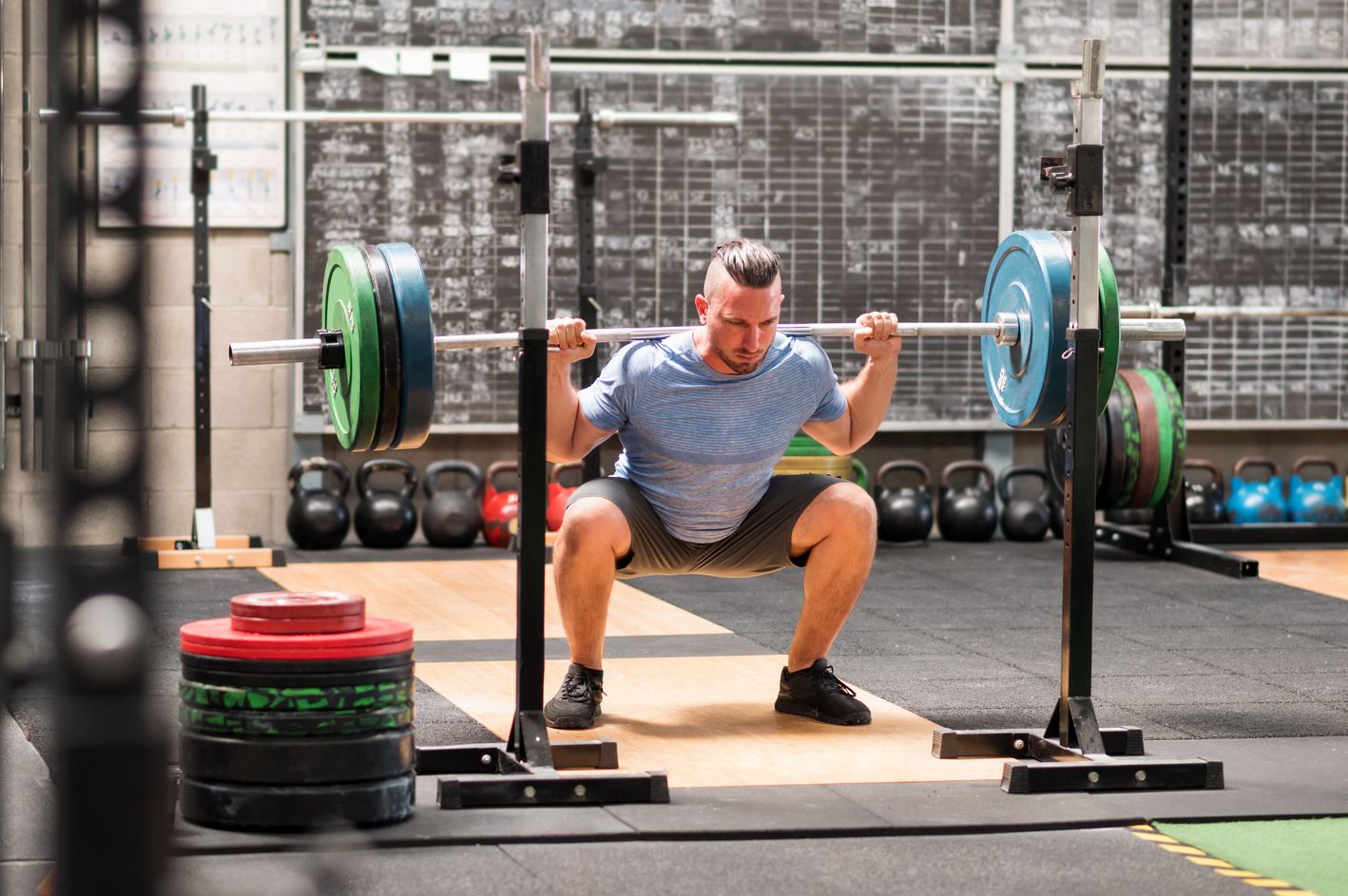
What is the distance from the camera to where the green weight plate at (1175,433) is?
17.6 ft

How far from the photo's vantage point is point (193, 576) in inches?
199

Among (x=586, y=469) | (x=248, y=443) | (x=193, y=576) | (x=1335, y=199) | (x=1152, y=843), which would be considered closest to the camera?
(x=1152, y=843)

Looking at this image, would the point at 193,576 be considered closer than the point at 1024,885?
No

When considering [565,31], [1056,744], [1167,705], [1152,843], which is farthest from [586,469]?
[1152,843]

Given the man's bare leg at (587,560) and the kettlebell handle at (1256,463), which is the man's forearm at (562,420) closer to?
the man's bare leg at (587,560)

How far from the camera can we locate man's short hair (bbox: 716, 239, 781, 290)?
278 cm

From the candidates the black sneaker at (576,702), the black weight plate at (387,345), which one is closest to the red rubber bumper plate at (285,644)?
the black weight plate at (387,345)

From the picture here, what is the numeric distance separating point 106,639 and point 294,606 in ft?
5.57

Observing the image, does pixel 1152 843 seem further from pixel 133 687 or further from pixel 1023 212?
pixel 1023 212

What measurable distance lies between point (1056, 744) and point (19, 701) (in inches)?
76.8

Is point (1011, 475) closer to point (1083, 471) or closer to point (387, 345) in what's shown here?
point (1083, 471)

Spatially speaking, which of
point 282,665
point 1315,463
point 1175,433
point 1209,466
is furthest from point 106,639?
point 1315,463

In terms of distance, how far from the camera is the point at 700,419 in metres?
2.94

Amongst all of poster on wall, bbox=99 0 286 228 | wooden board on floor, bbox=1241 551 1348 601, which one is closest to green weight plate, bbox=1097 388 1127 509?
wooden board on floor, bbox=1241 551 1348 601
